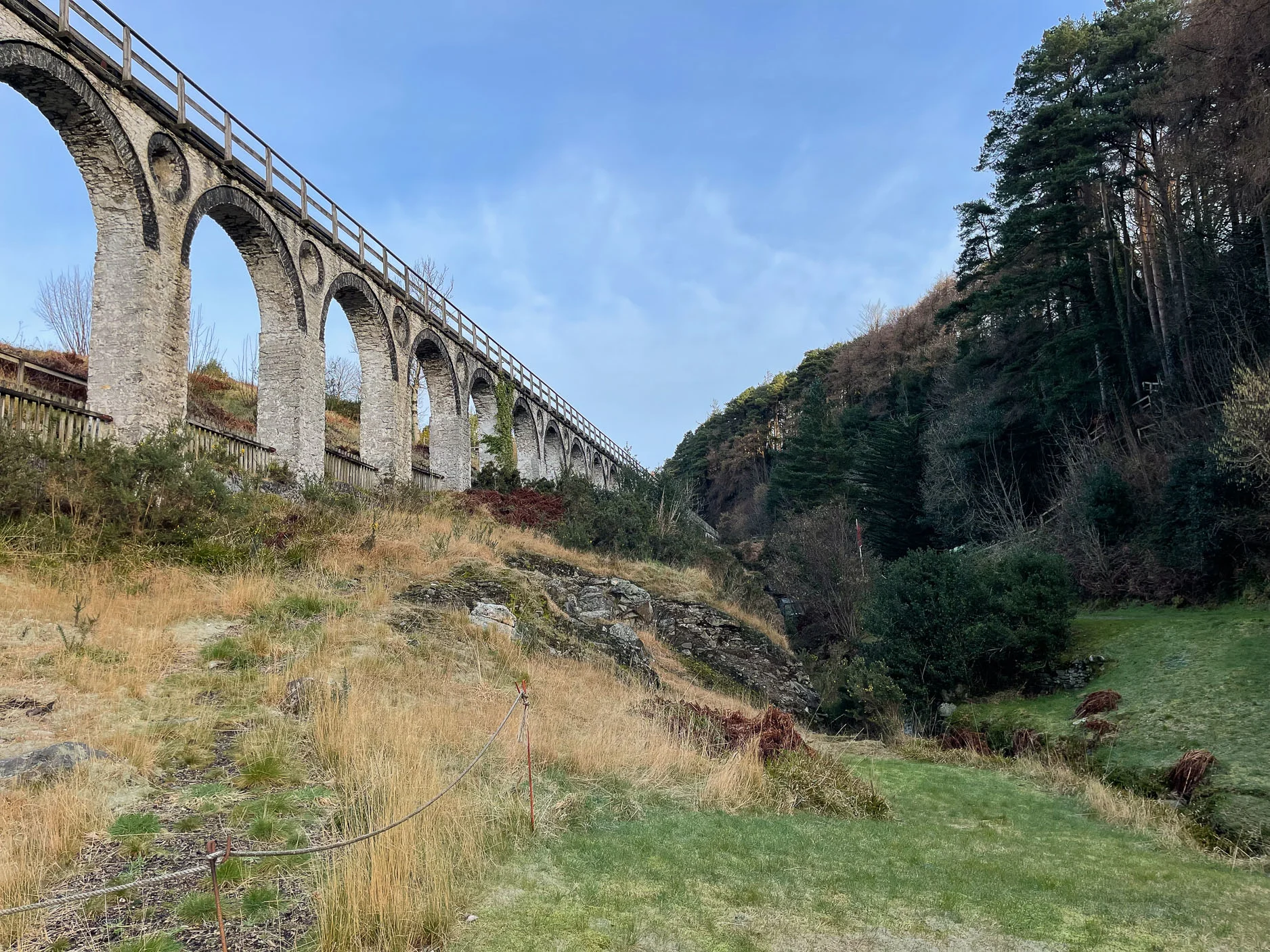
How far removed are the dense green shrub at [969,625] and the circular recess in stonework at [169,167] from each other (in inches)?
618

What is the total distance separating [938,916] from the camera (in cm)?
398

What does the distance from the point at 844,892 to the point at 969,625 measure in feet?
35.5

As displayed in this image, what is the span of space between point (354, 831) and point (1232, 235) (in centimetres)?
2380

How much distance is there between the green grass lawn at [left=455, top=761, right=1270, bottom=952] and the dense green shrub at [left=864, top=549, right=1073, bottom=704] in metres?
7.48

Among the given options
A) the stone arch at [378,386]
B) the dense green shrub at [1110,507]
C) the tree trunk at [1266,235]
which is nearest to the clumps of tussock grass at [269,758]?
the stone arch at [378,386]

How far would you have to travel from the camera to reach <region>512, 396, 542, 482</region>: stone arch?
36562 mm

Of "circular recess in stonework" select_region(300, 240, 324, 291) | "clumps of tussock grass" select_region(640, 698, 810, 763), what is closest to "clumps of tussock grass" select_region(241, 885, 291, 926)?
"clumps of tussock grass" select_region(640, 698, 810, 763)

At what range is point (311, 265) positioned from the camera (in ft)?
63.0

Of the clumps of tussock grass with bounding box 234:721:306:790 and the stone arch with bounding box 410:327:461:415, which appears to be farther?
the stone arch with bounding box 410:327:461:415

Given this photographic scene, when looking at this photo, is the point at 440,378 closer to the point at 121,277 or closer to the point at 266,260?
the point at 266,260

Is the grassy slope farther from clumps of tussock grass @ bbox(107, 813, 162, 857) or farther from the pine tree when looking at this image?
the pine tree

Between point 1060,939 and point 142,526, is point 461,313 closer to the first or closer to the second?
point 142,526

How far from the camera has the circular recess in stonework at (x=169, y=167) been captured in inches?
556

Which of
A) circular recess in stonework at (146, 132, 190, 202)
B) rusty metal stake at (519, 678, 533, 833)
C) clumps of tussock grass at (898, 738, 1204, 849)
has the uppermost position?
circular recess in stonework at (146, 132, 190, 202)
